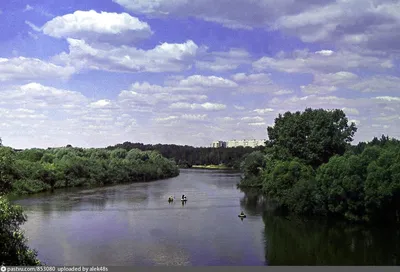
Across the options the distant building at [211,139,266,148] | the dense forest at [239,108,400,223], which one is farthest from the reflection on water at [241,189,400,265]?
the distant building at [211,139,266,148]

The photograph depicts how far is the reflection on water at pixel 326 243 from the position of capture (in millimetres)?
13500

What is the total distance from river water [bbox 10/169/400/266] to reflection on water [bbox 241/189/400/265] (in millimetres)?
28

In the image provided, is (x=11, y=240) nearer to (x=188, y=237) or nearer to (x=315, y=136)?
(x=188, y=237)

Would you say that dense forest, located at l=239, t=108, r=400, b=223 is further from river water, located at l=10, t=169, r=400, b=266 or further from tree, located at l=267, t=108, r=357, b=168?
river water, located at l=10, t=169, r=400, b=266

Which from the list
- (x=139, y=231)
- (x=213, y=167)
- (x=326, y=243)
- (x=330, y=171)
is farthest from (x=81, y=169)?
(x=213, y=167)

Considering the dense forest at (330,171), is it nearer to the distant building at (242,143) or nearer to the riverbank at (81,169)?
the riverbank at (81,169)

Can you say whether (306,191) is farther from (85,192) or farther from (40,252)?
(85,192)

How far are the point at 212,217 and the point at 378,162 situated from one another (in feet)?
23.6

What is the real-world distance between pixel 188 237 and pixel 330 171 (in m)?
7.70

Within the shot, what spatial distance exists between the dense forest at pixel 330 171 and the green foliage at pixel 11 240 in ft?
46.1

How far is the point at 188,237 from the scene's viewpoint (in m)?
15.6

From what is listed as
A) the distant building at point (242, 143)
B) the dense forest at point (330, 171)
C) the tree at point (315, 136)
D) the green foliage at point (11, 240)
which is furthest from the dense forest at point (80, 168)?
the distant building at point (242, 143)

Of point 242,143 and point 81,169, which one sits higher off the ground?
point 242,143

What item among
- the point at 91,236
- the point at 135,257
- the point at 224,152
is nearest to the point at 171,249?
the point at 135,257
